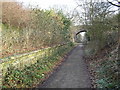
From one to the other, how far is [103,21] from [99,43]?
2.60 m

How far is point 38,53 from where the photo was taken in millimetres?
8102

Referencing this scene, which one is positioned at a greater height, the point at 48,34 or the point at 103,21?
the point at 103,21

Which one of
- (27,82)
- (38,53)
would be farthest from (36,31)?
(27,82)

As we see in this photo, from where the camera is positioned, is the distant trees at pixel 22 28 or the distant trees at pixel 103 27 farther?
the distant trees at pixel 103 27

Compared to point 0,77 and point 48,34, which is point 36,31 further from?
point 0,77

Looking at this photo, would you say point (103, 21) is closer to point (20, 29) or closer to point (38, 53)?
point (38, 53)

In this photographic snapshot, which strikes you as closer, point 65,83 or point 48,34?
point 65,83

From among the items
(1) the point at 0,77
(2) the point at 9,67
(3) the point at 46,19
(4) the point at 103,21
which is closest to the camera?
(1) the point at 0,77

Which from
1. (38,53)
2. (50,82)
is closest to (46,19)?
(38,53)

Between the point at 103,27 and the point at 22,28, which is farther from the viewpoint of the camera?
the point at 103,27

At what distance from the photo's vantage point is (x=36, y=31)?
33.3ft

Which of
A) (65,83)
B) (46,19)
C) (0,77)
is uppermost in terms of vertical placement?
(46,19)

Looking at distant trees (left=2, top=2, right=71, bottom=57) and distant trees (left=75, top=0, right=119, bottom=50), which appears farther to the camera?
distant trees (left=75, top=0, right=119, bottom=50)

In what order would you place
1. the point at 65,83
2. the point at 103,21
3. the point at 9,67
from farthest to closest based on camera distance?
the point at 103,21 < the point at 65,83 < the point at 9,67
